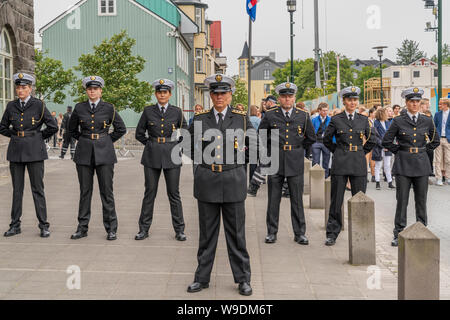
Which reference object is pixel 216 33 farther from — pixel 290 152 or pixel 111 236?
pixel 111 236

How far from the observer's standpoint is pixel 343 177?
7.98 m

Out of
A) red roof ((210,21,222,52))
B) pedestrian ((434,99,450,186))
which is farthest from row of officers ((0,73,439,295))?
red roof ((210,21,222,52))

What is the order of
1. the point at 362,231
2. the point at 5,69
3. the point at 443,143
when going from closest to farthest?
the point at 362,231 < the point at 5,69 < the point at 443,143

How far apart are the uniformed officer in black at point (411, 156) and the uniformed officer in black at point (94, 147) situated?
12.5ft

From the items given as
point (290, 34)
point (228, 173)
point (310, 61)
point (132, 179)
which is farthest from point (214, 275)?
point (310, 61)

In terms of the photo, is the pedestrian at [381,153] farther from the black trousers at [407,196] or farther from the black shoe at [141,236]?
the black shoe at [141,236]

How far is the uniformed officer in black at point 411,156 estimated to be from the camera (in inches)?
314

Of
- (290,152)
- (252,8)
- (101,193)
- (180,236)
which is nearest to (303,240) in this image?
(290,152)

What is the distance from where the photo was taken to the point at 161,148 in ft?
26.5

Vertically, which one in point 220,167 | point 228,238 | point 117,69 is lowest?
point 228,238

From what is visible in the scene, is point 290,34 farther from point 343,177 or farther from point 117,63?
point 343,177

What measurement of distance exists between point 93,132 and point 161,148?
93cm

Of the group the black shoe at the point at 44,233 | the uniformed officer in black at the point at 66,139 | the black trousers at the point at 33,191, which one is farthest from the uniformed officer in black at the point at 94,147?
the black trousers at the point at 33,191

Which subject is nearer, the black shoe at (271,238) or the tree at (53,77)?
the black shoe at (271,238)
